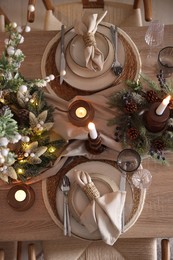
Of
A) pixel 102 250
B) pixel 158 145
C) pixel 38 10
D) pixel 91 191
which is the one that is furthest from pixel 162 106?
pixel 38 10

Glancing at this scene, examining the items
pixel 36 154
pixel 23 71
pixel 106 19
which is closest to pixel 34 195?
pixel 36 154

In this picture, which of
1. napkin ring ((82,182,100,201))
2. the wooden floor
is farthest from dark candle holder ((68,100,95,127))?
the wooden floor

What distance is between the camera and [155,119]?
1.18 m

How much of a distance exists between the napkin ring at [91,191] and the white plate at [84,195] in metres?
0.03

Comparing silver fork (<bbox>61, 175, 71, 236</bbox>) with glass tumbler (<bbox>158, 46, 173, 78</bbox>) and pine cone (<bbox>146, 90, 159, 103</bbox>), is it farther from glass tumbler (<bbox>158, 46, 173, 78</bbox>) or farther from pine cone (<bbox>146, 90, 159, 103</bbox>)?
glass tumbler (<bbox>158, 46, 173, 78</bbox>)

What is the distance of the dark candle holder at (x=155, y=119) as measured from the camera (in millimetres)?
1176

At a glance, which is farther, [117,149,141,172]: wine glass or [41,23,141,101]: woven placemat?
[41,23,141,101]: woven placemat

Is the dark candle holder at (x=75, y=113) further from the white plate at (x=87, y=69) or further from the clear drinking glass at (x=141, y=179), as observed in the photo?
the clear drinking glass at (x=141, y=179)

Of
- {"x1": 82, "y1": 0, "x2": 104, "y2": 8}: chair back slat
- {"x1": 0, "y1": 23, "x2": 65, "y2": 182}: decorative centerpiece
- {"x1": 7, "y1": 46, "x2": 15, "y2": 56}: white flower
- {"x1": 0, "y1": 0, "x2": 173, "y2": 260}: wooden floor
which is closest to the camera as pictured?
{"x1": 7, "y1": 46, "x2": 15, "y2": 56}: white flower

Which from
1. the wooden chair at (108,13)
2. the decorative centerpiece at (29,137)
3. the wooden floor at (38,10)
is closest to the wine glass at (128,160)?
the decorative centerpiece at (29,137)

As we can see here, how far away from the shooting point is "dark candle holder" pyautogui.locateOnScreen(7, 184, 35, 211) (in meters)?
→ 1.32

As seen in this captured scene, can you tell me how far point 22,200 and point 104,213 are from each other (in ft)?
1.00

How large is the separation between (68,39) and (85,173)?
0.53 m

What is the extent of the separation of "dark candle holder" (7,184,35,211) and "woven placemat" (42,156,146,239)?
5 centimetres
